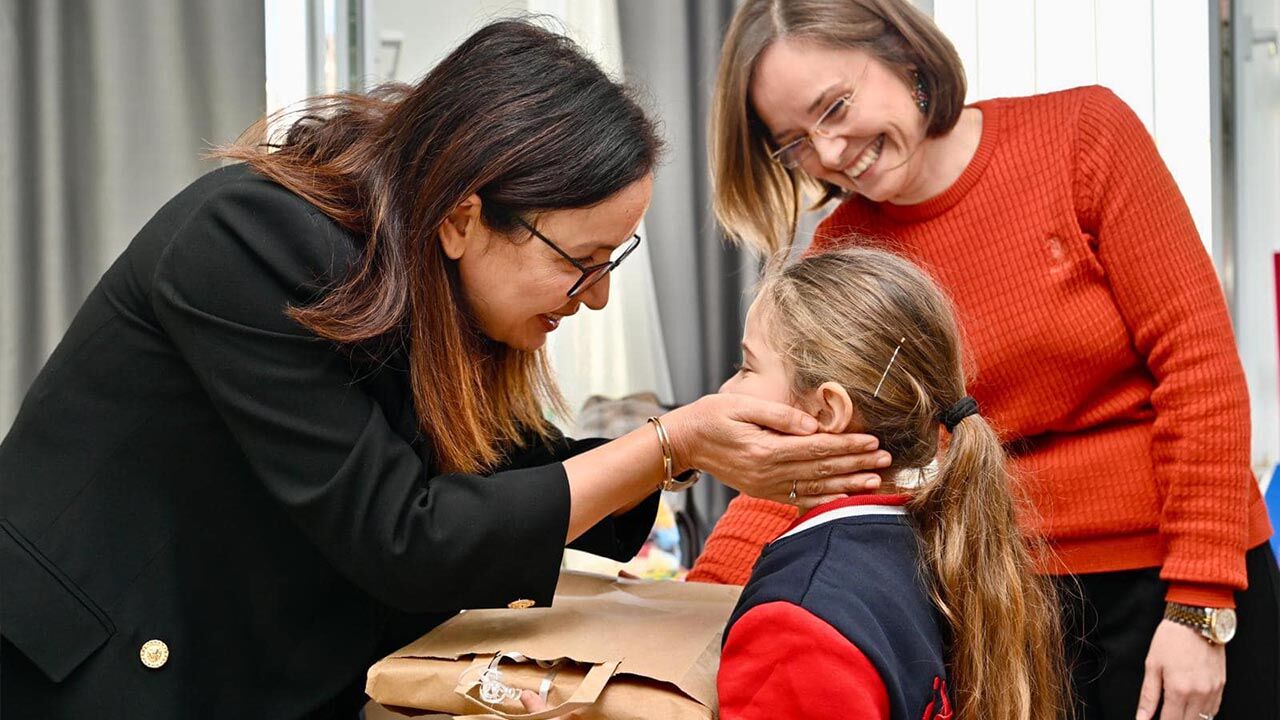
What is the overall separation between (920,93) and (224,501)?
3.55 ft

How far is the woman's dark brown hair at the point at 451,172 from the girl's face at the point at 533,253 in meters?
0.01

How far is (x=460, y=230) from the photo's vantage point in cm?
130

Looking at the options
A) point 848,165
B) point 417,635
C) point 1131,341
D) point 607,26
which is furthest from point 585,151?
point 607,26

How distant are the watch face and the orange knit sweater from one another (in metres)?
0.02

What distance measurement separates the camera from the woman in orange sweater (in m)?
1.42

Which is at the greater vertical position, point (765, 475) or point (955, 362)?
point (955, 362)

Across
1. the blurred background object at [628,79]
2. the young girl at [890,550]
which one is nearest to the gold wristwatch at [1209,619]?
the young girl at [890,550]

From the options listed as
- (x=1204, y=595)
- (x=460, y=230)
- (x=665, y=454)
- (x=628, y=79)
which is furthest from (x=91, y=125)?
(x=1204, y=595)

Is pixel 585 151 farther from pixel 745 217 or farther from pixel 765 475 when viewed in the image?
pixel 745 217

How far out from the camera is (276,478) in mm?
1158

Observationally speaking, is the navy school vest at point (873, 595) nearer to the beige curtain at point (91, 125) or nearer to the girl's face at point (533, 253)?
the girl's face at point (533, 253)

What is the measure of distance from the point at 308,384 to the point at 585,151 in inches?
15.6

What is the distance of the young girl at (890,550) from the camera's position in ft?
3.64

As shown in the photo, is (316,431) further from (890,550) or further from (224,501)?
(890,550)
